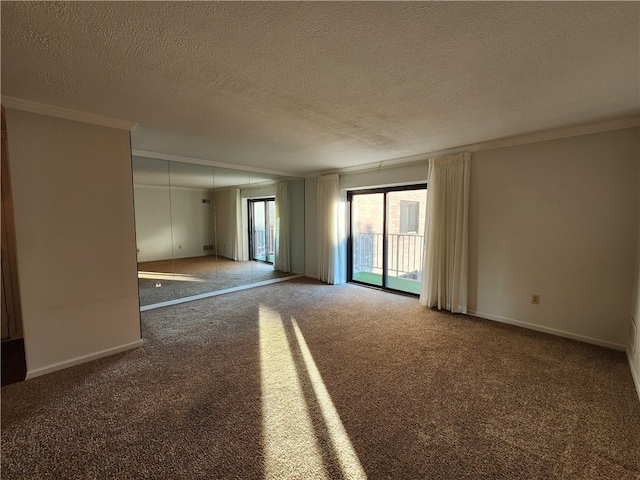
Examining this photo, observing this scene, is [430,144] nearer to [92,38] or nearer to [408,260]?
[408,260]

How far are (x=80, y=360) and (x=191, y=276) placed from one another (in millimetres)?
1975

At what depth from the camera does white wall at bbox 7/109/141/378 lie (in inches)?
88.2

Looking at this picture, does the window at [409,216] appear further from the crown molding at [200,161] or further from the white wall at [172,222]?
the white wall at [172,222]

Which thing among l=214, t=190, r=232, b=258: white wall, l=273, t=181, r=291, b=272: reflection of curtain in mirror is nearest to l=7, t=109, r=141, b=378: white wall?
l=214, t=190, r=232, b=258: white wall

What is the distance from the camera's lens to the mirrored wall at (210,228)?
12.9 ft

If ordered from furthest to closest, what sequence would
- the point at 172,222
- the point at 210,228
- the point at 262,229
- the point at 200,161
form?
the point at 262,229 < the point at 210,228 < the point at 200,161 < the point at 172,222

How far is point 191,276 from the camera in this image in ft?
14.5

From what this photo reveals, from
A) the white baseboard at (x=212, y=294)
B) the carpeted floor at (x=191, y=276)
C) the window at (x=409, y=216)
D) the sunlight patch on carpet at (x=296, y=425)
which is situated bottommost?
the sunlight patch on carpet at (x=296, y=425)

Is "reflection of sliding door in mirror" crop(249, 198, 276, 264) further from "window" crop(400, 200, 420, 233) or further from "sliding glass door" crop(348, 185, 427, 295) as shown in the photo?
"window" crop(400, 200, 420, 233)

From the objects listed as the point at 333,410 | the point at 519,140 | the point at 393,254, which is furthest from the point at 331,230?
the point at 333,410

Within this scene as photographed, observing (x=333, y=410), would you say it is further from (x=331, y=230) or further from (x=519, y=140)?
(x=331, y=230)

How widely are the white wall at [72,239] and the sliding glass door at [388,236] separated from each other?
3.67 meters

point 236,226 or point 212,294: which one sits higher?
point 236,226

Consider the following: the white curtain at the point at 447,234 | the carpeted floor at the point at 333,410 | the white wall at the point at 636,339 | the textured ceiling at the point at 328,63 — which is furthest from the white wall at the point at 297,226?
the white wall at the point at 636,339
